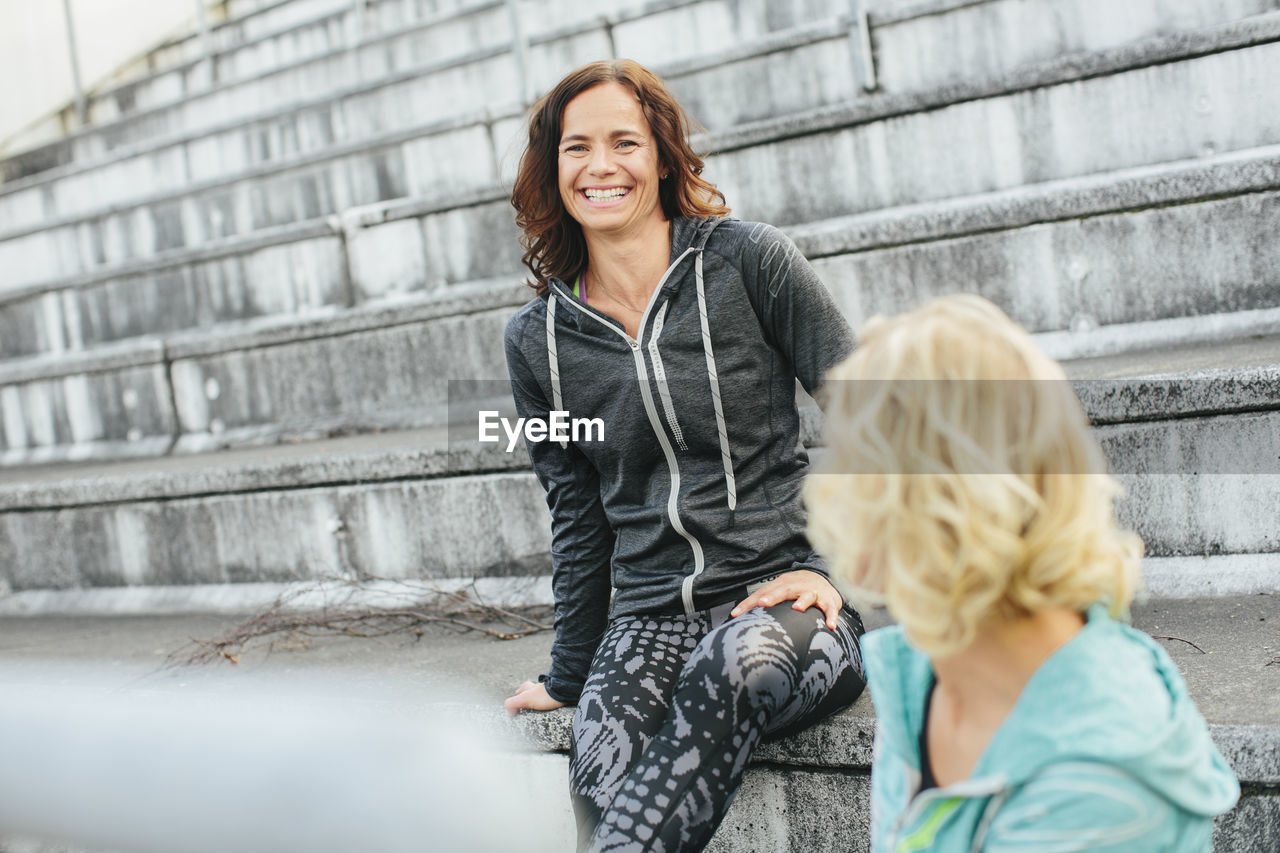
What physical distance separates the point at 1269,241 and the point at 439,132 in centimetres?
315

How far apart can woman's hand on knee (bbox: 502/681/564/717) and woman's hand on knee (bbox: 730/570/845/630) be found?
41 cm

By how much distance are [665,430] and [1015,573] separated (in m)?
1.03

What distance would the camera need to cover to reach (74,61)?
273 inches

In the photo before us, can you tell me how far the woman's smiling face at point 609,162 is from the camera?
200cm

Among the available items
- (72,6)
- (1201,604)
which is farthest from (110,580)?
(72,6)

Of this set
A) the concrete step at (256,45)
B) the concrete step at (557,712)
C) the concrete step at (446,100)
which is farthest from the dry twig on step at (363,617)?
the concrete step at (256,45)

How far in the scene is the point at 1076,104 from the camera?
326 centimetres

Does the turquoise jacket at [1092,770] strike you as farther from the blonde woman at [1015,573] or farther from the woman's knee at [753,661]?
the woman's knee at [753,661]

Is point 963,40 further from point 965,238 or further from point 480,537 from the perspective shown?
point 480,537

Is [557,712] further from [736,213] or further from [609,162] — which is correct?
[736,213]

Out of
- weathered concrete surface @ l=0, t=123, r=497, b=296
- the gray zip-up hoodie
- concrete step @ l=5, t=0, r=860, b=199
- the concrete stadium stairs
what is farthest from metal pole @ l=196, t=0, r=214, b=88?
the gray zip-up hoodie

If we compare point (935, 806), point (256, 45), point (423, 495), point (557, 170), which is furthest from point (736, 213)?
point (256, 45)

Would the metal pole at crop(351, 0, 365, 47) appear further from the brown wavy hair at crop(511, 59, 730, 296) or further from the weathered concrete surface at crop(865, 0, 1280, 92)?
the brown wavy hair at crop(511, 59, 730, 296)

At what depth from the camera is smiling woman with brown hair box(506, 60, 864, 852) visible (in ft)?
5.69
